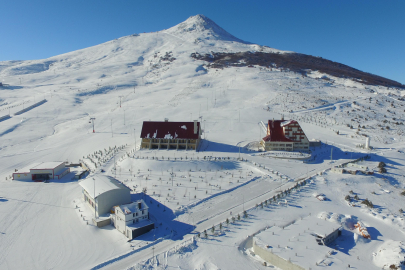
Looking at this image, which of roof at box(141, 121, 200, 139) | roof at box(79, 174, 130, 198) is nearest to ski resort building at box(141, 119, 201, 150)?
roof at box(141, 121, 200, 139)

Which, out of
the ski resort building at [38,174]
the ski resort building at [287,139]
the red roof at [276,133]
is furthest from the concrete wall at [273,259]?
the ski resort building at [38,174]

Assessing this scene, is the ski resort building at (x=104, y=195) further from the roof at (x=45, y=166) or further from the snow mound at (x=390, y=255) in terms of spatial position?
the snow mound at (x=390, y=255)

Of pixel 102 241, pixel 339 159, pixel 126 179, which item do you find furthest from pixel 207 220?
pixel 339 159

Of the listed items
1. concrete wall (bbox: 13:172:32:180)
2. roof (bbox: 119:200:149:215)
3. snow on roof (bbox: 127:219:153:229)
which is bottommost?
snow on roof (bbox: 127:219:153:229)

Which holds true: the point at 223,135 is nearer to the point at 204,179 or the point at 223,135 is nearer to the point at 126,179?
the point at 204,179

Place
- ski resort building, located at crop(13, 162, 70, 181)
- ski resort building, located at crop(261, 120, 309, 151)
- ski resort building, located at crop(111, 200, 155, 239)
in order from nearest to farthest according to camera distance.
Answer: ski resort building, located at crop(111, 200, 155, 239)
ski resort building, located at crop(13, 162, 70, 181)
ski resort building, located at crop(261, 120, 309, 151)

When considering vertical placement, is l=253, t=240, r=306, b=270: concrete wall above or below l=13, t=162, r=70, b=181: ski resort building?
below

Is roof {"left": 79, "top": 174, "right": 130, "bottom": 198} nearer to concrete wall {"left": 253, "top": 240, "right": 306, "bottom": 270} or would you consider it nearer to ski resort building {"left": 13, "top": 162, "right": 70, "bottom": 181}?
ski resort building {"left": 13, "top": 162, "right": 70, "bottom": 181}
